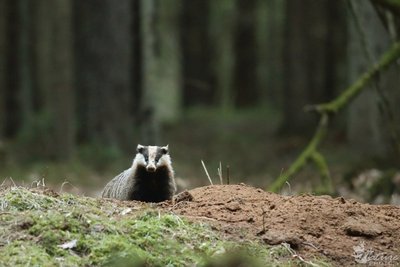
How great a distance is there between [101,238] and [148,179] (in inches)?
114

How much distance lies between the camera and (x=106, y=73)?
70.9 ft

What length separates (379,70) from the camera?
37.6ft

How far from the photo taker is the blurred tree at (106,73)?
21.4 metres

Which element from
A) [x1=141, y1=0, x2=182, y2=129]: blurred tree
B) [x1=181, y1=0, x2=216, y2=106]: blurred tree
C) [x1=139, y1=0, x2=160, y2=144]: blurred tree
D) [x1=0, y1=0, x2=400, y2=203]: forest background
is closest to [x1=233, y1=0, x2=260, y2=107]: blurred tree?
[x1=181, y1=0, x2=216, y2=106]: blurred tree

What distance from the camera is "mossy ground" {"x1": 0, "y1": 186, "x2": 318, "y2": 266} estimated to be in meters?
5.81

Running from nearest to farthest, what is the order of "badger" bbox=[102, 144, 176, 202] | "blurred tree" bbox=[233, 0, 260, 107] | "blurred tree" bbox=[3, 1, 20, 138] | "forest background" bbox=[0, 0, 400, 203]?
"badger" bbox=[102, 144, 176, 202], "forest background" bbox=[0, 0, 400, 203], "blurred tree" bbox=[3, 1, 20, 138], "blurred tree" bbox=[233, 0, 260, 107]

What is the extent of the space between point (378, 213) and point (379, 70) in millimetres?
4494

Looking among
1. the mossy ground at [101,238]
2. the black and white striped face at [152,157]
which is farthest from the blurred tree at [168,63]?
the mossy ground at [101,238]

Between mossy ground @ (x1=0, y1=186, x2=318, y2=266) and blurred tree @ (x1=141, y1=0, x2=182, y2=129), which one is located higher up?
mossy ground @ (x1=0, y1=186, x2=318, y2=266)

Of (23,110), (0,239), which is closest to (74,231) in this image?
(0,239)

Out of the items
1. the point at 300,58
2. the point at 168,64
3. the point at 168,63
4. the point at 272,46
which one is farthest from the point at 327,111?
the point at 272,46

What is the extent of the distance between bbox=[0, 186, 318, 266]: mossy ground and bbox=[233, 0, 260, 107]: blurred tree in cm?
3303

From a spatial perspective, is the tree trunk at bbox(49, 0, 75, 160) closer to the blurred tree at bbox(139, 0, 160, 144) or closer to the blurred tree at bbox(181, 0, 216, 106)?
the blurred tree at bbox(139, 0, 160, 144)

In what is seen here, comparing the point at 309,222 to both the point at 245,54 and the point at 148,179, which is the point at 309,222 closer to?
the point at 148,179
